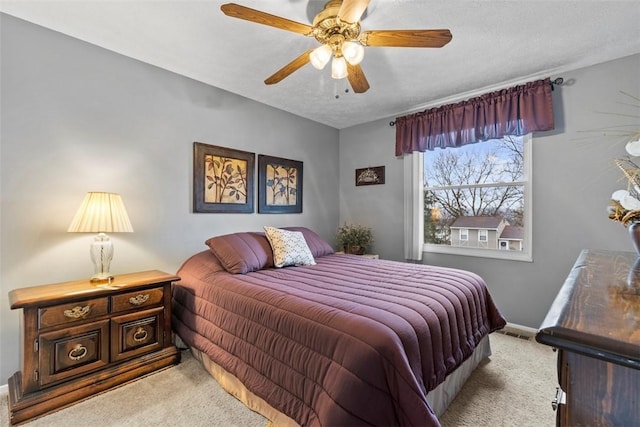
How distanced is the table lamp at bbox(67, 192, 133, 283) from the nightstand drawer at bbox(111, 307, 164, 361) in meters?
0.33

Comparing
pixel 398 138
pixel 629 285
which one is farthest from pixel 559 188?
pixel 629 285

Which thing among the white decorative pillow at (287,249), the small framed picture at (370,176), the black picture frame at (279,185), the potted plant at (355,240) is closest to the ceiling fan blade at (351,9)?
the white decorative pillow at (287,249)

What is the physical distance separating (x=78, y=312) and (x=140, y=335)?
452 millimetres

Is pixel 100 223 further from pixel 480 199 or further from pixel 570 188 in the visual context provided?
pixel 570 188

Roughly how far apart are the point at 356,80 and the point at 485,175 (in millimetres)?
2062

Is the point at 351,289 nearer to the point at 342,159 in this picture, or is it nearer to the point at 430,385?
the point at 430,385

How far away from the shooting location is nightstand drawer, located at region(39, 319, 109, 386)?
1710mm

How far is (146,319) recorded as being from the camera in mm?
2127

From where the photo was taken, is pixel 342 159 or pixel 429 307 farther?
pixel 342 159

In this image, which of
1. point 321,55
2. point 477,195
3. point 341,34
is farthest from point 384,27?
point 477,195

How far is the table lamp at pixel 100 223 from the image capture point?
195cm

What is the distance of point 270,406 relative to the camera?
5.18 ft

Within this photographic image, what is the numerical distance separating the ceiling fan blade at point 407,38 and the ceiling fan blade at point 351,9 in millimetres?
193

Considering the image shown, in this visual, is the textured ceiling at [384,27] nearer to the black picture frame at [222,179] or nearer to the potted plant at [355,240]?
the black picture frame at [222,179]
